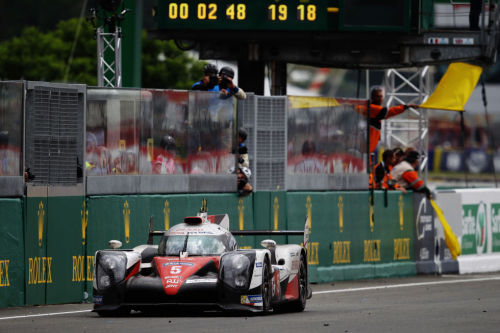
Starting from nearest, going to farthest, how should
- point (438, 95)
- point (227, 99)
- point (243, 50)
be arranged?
point (227, 99) < point (438, 95) < point (243, 50)

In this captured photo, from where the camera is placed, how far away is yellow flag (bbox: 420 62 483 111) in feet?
72.4

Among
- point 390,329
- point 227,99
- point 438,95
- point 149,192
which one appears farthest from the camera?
point 438,95

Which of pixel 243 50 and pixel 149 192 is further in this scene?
pixel 243 50

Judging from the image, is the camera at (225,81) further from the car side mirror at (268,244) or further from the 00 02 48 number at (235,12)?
the car side mirror at (268,244)

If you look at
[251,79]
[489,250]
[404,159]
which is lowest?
[489,250]

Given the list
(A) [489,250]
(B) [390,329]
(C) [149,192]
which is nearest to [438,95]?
(A) [489,250]

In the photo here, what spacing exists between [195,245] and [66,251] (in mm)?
2920

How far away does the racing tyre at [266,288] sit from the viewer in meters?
13.2

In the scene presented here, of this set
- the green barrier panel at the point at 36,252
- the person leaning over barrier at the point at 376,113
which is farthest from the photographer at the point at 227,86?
the green barrier panel at the point at 36,252

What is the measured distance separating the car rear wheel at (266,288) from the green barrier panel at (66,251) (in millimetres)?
3317

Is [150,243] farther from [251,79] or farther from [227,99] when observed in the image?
[251,79]

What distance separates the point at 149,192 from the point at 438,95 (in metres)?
7.08

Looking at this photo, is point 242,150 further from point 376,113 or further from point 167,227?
point 376,113

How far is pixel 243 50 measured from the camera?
24.4 meters
